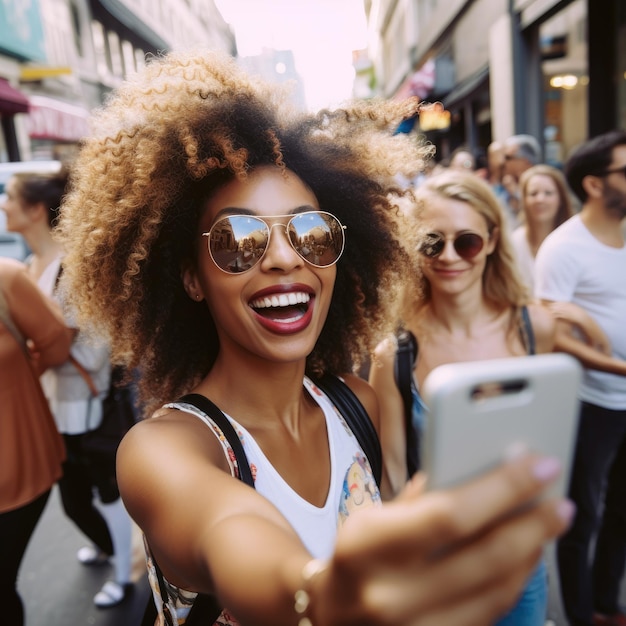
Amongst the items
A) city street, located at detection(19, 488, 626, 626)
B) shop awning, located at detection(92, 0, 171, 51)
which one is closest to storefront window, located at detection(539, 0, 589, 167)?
city street, located at detection(19, 488, 626, 626)

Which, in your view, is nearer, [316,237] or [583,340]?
[316,237]

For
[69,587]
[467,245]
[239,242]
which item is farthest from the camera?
[69,587]

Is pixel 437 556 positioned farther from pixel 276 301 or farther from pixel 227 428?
pixel 276 301

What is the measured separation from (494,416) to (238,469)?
31.5 inches

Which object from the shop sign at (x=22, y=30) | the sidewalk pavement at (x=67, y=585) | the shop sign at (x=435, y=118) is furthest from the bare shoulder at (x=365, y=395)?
the shop sign at (x=435, y=118)

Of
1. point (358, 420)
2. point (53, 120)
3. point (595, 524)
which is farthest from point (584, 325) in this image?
point (53, 120)

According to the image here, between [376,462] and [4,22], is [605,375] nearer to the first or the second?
[376,462]

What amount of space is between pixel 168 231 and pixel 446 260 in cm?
A: 112

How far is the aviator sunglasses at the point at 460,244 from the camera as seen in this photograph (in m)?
2.24

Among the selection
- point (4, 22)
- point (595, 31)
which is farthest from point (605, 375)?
point (4, 22)

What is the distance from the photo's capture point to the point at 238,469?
124 centimetres

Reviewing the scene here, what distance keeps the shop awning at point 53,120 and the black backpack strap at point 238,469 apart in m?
14.2

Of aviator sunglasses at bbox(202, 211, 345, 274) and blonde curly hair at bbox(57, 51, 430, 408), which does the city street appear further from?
aviator sunglasses at bbox(202, 211, 345, 274)

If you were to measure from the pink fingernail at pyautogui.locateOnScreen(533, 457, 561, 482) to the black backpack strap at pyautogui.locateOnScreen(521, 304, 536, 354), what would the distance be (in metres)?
1.86
